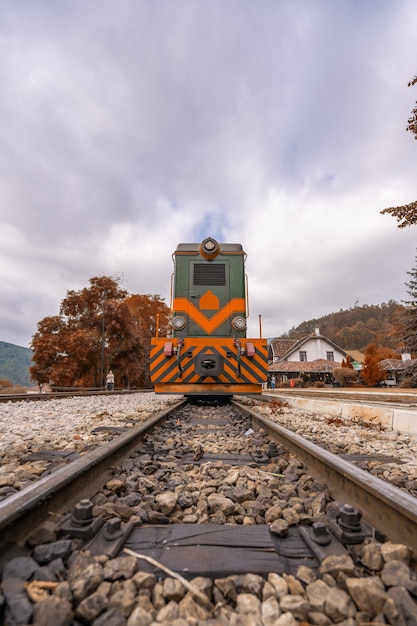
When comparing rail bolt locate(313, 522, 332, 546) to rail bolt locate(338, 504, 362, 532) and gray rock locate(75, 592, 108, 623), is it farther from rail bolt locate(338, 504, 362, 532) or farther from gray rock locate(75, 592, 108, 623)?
gray rock locate(75, 592, 108, 623)

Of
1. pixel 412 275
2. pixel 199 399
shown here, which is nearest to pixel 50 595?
pixel 199 399

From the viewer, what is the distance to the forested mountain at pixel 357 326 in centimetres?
6453

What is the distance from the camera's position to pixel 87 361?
22281mm

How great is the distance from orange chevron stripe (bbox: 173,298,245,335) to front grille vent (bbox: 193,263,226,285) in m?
0.50

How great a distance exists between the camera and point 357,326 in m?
71.4

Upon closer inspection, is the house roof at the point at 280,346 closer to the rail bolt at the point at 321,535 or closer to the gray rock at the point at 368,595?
the rail bolt at the point at 321,535

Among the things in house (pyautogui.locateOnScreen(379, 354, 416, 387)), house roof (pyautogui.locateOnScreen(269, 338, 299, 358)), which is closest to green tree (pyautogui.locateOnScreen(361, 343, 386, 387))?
house (pyautogui.locateOnScreen(379, 354, 416, 387))

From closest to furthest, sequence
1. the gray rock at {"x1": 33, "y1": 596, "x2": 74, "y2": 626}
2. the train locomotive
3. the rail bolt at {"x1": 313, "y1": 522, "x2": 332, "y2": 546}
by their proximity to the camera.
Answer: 1. the gray rock at {"x1": 33, "y1": 596, "x2": 74, "y2": 626}
2. the rail bolt at {"x1": 313, "y1": 522, "x2": 332, "y2": 546}
3. the train locomotive

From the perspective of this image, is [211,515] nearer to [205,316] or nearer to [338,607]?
[338,607]

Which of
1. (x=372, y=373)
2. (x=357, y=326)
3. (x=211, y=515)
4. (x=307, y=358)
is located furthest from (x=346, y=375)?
(x=357, y=326)

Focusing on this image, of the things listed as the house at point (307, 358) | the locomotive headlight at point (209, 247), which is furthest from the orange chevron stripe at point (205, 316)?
the house at point (307, 358)

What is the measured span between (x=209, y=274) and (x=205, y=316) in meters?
0.95

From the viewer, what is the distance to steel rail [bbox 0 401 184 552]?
3.64 feet

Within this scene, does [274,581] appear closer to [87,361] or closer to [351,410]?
[351,410]
